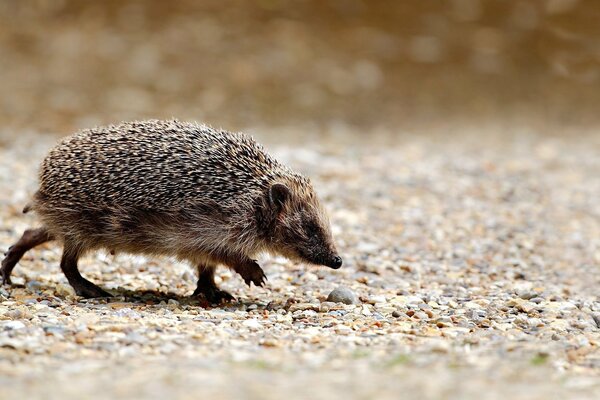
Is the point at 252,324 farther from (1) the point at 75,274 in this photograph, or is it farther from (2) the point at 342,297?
(1) the point at 75,274

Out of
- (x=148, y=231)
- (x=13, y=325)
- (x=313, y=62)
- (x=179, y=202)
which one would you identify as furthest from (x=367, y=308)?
(x=313, y=62)

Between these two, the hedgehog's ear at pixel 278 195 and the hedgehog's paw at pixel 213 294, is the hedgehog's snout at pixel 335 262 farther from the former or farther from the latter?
the hedgehog's paw at pixel 213 294

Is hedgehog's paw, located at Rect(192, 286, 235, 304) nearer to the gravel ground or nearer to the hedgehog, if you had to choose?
the hedgehog

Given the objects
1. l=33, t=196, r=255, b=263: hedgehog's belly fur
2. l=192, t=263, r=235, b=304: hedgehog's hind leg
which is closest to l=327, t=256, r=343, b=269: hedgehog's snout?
l=33, t=196, r=255, b=263: hedgehog's belly fur

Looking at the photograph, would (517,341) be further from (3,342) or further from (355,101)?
(355,101)

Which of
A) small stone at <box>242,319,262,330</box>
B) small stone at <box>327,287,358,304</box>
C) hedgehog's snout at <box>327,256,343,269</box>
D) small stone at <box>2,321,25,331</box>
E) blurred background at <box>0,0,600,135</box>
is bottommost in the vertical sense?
small stone at <box>2,321,25,331</box>

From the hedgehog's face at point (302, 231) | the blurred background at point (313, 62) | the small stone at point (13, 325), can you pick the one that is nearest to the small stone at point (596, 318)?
the hedgehog's face at point (302, 231)

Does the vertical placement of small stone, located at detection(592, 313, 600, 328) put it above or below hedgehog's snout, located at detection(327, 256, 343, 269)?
below
